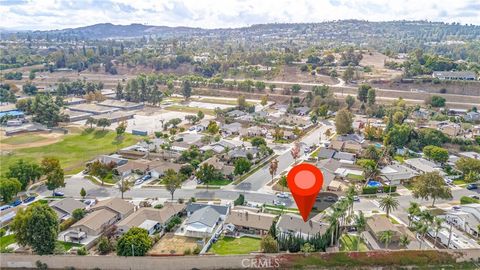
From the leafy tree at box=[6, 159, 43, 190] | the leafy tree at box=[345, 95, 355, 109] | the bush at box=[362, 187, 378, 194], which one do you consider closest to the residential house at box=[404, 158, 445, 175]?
the bush at box=[362, 187, 378, 194]

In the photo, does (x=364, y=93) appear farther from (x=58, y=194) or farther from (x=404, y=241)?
(x=58, y=194)

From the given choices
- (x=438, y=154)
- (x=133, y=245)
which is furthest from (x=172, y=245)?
(x=438, y=154)

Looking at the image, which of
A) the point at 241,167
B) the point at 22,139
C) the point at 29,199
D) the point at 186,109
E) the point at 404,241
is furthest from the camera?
the point at 186,109

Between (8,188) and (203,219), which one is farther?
(8,188)

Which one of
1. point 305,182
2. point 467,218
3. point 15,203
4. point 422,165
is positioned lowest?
point 15,203

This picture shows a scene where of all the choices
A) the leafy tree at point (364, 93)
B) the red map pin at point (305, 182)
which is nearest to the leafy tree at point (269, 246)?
the red map pin at point (305, 182)

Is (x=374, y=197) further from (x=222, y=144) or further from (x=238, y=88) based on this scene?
(x=238, y=88)

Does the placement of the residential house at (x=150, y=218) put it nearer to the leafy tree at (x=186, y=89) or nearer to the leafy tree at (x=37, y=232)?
the leafy tree at (x=37, y=232)

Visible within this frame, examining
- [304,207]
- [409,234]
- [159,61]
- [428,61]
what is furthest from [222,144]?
[159,61]
